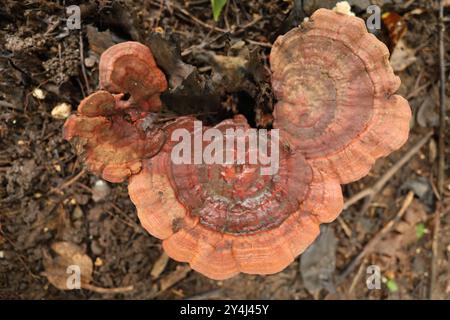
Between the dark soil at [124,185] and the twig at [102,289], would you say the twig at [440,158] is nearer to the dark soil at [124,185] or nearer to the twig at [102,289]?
the dark soil at [124,185]

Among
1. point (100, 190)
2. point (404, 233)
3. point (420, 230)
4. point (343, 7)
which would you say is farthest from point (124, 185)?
point (420, 230)

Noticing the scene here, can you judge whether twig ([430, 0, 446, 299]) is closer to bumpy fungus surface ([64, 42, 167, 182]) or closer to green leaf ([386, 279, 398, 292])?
green leaf ([386, 279, 398, 292])

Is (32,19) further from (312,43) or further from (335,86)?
(335,86)

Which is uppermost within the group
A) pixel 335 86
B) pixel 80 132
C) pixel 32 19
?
pixel 32 19

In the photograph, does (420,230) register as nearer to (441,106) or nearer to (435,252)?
(435,252)
